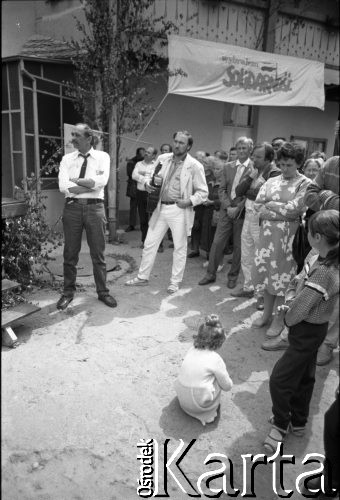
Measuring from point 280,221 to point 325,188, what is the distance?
67 cm

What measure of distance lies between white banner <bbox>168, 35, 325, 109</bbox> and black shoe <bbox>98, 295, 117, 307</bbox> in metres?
4.30

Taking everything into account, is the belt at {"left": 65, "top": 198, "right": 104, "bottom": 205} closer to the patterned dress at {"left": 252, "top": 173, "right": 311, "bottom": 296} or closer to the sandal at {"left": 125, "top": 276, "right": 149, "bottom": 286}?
the sandal at {"left": 125, "top": 276, "right": 149, "bottom": 286}

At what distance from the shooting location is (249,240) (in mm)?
4648

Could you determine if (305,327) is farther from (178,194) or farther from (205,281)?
(205,281)

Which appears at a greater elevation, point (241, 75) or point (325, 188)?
point (241, 75)

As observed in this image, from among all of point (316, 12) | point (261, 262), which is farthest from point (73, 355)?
point (316, 12)

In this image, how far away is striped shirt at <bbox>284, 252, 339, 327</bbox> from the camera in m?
2.21

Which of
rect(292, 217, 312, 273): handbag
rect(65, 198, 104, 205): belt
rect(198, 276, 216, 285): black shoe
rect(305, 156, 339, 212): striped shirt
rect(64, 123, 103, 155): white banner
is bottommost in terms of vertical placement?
rect(198, 276, 216, 285): black shoe

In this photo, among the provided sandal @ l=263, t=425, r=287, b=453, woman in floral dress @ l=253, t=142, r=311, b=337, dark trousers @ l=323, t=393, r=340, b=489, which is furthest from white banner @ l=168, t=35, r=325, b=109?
dark trousers @ l=323, t=393, r=340, b=489

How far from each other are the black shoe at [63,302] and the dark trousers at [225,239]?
73.4 inches

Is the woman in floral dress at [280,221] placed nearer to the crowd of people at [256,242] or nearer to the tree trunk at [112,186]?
the crowd of people at [256,242]

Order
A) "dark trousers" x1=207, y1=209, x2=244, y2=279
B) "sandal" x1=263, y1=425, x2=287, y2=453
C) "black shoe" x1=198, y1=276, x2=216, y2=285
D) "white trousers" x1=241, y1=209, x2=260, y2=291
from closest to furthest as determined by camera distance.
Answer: "sandal" x1=263, y1=425, x2=287, y2=453 < "white trousers" x1=241, y1=209, x2=260, y2=291 < "dark trousers" x1=207, y1=209, x2=244, y2=279 < "black shoe" x1=198, y1=276, x2=216, y2=285

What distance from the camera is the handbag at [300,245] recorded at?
3420 mm

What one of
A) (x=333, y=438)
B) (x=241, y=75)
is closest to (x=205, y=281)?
(x=333, y=438)
